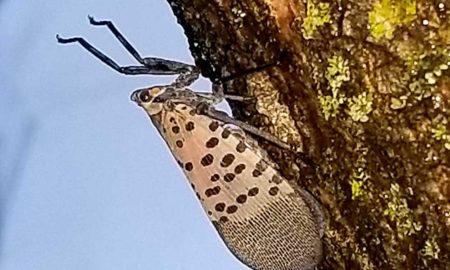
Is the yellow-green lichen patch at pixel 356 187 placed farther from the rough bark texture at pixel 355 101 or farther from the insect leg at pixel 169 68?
the insect leg at pixel 169 68

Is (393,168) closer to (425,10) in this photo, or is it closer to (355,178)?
(355,178)

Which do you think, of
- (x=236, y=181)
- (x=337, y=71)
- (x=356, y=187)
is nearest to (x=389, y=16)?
(x=337, y=71)

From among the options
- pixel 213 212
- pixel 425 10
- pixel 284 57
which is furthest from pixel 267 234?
pixel 425 10

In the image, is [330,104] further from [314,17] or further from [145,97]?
[145,97]

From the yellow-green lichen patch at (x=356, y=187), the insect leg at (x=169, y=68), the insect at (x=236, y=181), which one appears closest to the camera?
the yellow-green lichen patch at (x=356, y=187)

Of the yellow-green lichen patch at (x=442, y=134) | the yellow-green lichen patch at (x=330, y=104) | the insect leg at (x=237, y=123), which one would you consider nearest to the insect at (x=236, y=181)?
the insect leg at (x=237, y=123)
